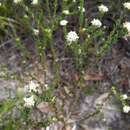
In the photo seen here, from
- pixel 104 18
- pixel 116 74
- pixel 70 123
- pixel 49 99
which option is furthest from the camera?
pixel 104 18

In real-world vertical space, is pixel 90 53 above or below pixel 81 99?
above

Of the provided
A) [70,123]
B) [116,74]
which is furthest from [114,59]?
[70,123]

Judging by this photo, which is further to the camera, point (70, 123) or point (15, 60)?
point (15, 60)

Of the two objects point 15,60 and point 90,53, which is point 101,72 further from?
point 15,60

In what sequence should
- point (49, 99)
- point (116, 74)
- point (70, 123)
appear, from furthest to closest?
point (116, 74), point (70, 123), point (49, 99)

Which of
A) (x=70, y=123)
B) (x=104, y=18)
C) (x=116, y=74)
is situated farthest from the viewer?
(x=104, y=18)

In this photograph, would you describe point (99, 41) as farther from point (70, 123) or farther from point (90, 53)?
point (70, 123)

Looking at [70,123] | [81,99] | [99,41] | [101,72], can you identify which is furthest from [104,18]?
[70,123]

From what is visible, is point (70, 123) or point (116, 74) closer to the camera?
point (70, 123)

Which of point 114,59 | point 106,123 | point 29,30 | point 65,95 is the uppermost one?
point 29,30
